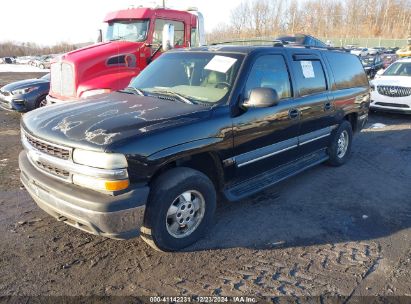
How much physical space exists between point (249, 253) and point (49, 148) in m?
2.07

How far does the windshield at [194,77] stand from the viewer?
3912mm

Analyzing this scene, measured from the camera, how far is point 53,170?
126 inches

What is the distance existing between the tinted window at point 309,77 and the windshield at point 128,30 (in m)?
4.74

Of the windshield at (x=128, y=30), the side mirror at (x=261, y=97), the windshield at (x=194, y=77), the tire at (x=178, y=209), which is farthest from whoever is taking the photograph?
the windshield at (x=128, y=30)

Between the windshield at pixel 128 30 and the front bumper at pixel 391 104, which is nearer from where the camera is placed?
the windshield at pixel 128 30

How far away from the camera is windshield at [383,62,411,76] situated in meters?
10.7

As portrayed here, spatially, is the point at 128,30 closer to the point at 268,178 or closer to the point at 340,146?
the point at 340,146

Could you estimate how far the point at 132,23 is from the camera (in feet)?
28.8

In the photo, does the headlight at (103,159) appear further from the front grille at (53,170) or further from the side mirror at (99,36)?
the side mirror at (99,36)

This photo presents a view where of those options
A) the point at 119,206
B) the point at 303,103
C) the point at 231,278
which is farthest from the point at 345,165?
the point at 119,206

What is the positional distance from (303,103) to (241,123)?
129 centimetres

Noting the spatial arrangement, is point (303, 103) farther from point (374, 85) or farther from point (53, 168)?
point (374, 85)

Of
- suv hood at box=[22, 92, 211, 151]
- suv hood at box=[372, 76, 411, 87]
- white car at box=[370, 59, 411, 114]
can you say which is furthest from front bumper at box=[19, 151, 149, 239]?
suv hood at box=[372, 76, 411, 87]

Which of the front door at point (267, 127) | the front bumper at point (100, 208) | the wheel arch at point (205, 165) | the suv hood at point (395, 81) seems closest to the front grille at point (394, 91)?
the suv hood at point (395, 81)
